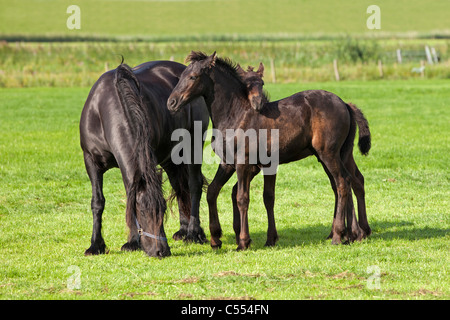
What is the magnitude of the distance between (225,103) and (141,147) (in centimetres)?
135

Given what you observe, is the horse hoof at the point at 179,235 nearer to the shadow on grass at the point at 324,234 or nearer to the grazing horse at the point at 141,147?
the grazing horse at the point at 141,147

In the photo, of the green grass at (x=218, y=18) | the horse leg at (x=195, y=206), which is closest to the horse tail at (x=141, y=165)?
the horse leg at (x=195, y=206)

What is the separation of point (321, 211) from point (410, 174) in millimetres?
3363

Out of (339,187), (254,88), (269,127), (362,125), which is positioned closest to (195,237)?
(269,127)

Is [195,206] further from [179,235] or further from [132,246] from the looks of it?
[132,246]

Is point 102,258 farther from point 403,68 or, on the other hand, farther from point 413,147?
point 403,68

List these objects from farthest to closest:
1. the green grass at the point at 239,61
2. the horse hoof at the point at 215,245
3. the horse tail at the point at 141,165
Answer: the green grass at the point at 239,61 < the horse hoof at the point at 215,245 < the horse tail at the point at 141,165

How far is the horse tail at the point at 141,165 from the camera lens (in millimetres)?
6957

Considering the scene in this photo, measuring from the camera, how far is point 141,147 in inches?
282

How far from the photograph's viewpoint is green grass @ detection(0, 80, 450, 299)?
6344 millimetres

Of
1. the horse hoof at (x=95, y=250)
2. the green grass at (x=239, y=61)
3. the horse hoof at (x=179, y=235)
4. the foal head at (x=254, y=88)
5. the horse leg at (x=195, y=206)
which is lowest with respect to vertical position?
the horse hoof at (x=179, y=235)

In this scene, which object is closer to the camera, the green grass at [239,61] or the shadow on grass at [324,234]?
the shadow on grass at [324,234]

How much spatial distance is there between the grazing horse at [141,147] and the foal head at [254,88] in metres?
1.14

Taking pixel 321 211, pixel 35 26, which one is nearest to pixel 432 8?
pixel 35 26
